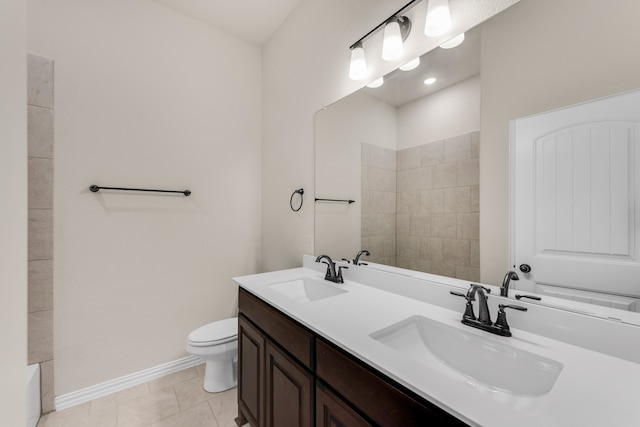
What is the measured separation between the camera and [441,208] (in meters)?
1.17

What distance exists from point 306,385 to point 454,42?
4.83 ft

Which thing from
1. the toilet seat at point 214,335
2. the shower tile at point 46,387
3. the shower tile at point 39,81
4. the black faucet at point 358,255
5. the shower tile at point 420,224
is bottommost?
the shower tile at point 46,387

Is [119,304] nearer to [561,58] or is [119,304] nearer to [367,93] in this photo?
[367,93]

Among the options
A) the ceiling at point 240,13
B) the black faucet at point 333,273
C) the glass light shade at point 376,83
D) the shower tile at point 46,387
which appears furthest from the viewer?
the ceiling at point 240,13

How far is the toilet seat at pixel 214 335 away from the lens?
69.6 inches

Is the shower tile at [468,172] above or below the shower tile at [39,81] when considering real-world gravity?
below

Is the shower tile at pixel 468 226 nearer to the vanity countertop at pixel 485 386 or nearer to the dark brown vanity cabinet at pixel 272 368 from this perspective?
the vanity countertop at pixel 485 386

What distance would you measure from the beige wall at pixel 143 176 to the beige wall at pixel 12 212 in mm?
1064

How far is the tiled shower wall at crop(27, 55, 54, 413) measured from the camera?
1.63 m

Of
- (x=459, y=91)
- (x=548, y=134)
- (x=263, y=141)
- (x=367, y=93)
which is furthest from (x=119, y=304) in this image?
(x=548, y=134)

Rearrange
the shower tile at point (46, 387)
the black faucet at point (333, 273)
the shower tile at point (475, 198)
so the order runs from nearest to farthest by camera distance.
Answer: the shower tile at point (475, 198), the black faucet at point (333, 273), the shower tile at point (46, 387)

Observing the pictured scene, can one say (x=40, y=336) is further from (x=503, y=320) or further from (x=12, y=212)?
(x=503, y=320)

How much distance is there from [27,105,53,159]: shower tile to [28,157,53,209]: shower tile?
0.05 meters

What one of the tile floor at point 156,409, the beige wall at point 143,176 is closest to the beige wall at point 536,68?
the tile floor at point 156,409
